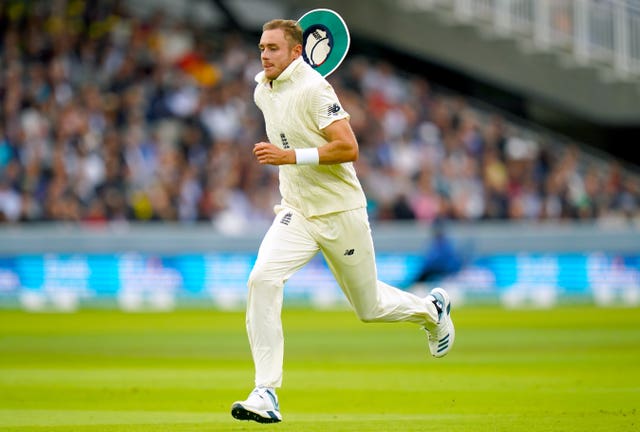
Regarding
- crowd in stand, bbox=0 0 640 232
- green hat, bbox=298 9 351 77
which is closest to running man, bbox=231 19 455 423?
green hat, bbox=298 9 351 77

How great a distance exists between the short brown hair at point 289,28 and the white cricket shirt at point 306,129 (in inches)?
5.5

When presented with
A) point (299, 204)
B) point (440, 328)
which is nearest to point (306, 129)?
point (299, 204)

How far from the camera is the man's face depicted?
7.37 metres

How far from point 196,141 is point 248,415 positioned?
652 inches

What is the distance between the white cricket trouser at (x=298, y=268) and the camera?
7.23 m

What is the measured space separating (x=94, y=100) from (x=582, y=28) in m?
10.3

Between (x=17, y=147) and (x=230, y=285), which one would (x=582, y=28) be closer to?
(x=230, y=285)

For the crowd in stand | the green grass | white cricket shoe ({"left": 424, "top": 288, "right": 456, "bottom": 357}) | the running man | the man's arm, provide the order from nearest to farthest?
the man's arm
the running man
the green grass
white cricket shoe ({"left": 424, "top": 288, "right": 456, "bottom": 357})
the crowd in stand

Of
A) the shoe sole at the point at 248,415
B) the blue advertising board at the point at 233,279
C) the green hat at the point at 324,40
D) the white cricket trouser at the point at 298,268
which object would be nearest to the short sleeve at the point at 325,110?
the white cricket trouser at the point at 298,268

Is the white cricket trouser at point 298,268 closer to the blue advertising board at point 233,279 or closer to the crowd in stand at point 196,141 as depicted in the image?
the blue advertising board at point 233,279

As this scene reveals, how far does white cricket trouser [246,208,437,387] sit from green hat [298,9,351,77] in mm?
1092

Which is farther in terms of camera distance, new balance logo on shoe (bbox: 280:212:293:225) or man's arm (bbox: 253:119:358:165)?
new balance logo on shoe (bbox: 280:212:293:225)

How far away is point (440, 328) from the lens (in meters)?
8.59

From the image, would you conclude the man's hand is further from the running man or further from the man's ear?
the man's ear
